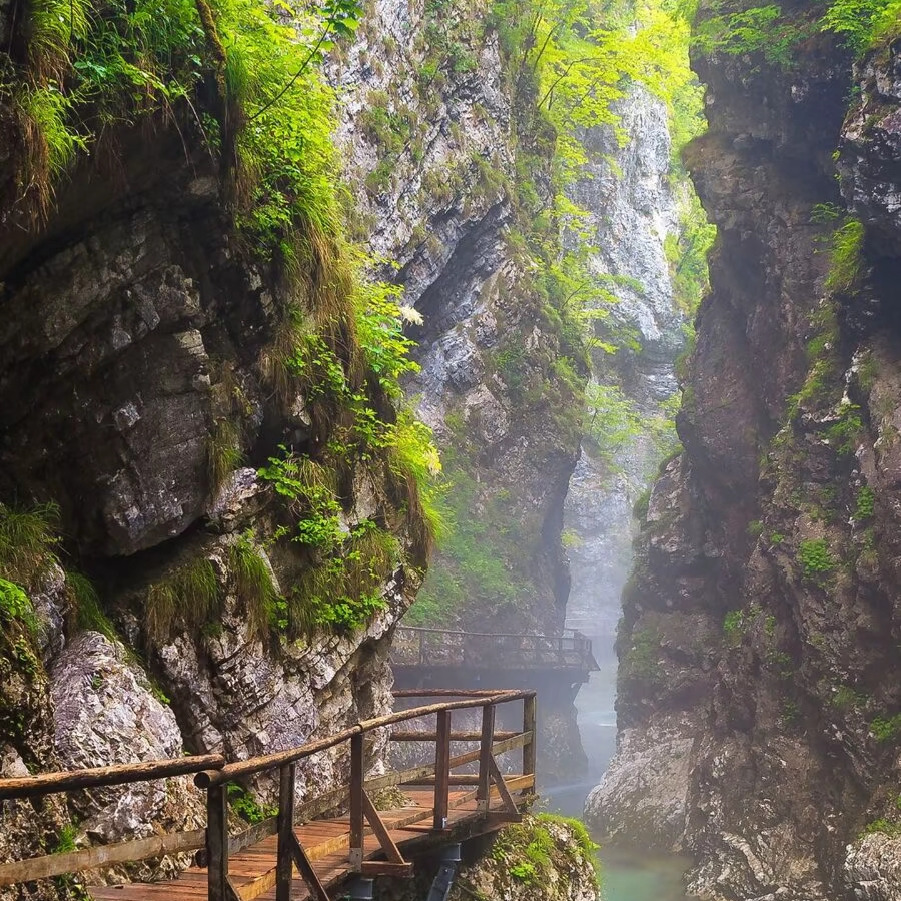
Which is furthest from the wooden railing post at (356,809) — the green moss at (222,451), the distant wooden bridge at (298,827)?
the green moss at (222,451)

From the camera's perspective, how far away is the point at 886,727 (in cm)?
1407

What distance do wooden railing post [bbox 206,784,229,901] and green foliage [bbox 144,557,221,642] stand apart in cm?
289

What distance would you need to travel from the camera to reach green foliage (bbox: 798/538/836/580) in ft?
53.1

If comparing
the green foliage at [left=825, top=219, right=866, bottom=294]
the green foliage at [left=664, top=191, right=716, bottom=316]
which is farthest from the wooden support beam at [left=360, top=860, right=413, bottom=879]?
the green foliage at [left=664, top=191, right=716, bottom=316]

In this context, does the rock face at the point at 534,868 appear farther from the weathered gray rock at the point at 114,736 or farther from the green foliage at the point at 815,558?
the green foliage at the point at 815,558

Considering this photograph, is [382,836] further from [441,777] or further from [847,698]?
[847,698]

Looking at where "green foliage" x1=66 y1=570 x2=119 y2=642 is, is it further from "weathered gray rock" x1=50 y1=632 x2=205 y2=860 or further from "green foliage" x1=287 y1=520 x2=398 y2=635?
"green foliage" x1=287 y1=520 x2=398 y2=635

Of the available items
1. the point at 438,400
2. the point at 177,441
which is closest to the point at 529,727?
the point at 177,441

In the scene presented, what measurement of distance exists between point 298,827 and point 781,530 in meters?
13.4

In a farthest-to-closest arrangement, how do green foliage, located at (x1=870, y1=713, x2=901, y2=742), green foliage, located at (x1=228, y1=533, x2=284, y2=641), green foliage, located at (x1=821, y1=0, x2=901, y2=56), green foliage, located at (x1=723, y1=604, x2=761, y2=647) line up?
green foliage, located at (x1=723, y1=604, x2=761, y2=647) < green foliage, located at (x1=821, y1=0, x2=901, y2=56) < green foliage, located at (x1=870, y1=713, x2=901, y2=742) < green foliage, located at (x1=228, y1=533, x2=284, y2=641)

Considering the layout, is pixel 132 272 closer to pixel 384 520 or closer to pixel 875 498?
pixel 384 520

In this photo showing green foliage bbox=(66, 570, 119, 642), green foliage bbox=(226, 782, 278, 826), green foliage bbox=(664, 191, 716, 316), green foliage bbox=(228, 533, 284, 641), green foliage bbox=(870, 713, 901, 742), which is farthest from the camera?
green foliage bbox=(664, 191, 716, 316)

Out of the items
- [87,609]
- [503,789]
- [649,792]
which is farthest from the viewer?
[649,792]

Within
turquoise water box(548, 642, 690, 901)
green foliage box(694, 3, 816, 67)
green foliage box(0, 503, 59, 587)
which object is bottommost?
turquoise water box(548, 642, 690, 901)
